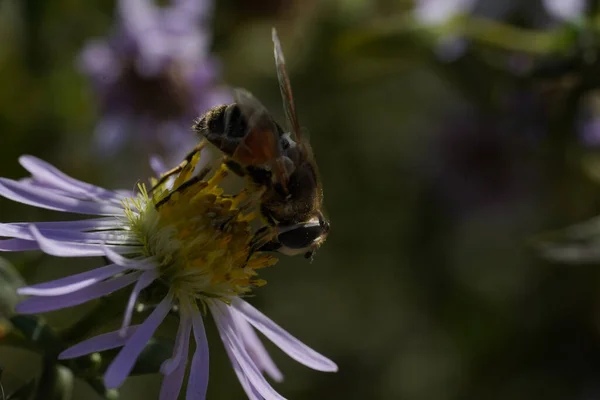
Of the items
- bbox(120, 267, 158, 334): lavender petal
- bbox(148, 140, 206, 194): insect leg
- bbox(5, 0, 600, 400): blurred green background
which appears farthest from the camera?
bbox(5, 0, 600, 400): blurred green background

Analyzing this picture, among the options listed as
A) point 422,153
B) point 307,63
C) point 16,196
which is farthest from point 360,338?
point 16,196

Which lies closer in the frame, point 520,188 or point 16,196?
point 16,196

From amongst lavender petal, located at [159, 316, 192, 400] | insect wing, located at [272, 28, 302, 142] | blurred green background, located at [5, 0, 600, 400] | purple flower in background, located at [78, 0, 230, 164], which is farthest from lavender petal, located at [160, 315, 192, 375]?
purple flower in background, located at [78, 0, 230, 164]

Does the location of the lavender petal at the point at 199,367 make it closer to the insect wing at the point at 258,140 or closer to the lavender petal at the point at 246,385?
the lavender petal at the point at 246,385

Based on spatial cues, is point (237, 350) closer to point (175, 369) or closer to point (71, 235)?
point (175, 369)

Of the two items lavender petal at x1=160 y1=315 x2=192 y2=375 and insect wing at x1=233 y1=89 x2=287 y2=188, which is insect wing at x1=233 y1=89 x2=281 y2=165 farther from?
lavender petal at x1=160 y1=315 x2=192 y2=375

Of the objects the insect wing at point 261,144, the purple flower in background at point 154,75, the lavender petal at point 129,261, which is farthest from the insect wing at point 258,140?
the purple flower in background at point 154,75

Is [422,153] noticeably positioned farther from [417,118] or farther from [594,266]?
[594,266]

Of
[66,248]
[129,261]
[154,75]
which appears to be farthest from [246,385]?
[154,75]
